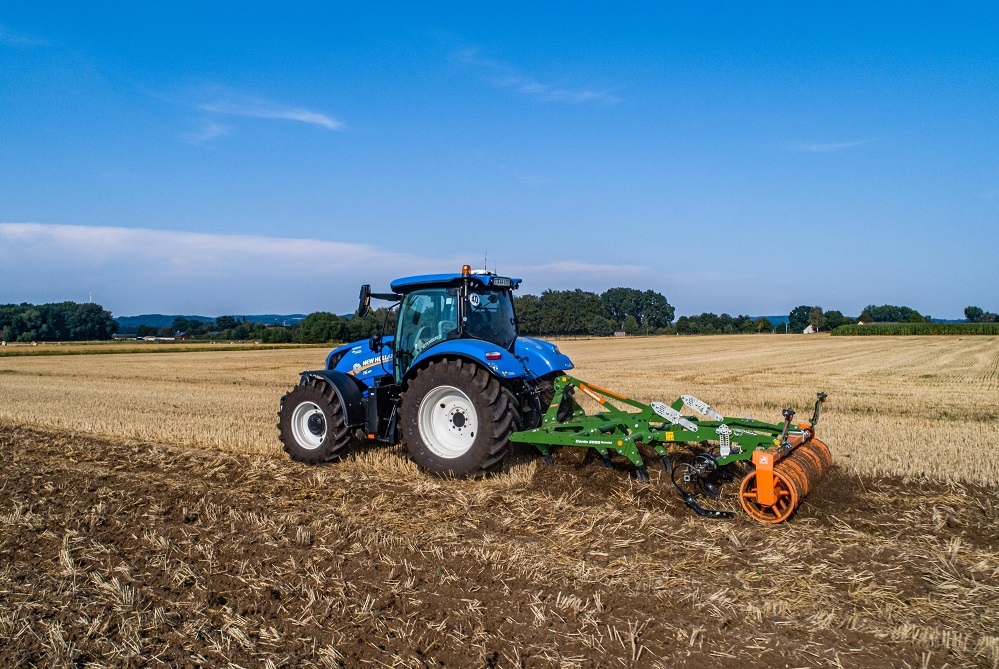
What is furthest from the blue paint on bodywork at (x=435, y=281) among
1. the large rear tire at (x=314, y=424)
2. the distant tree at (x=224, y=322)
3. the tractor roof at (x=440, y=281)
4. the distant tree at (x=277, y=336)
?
the distant tree at (x=224, y=322)

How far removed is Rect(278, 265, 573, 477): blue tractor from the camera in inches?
246

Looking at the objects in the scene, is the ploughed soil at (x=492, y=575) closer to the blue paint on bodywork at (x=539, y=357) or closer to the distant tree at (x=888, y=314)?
the blue paint on bodywork at (x=539, y=357)

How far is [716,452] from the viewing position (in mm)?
6332

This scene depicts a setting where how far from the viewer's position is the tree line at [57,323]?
53688 mm

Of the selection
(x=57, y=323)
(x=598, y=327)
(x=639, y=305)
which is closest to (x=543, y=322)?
(x=598, y=327)

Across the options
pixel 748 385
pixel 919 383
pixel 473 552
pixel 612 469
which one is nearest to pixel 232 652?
pixel 473 552

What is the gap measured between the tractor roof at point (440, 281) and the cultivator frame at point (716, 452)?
127 centimetres

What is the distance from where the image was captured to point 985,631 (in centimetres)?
347

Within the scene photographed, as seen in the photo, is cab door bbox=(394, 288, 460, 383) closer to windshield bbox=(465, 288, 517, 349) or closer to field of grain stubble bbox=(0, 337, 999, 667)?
windshield bbox=(465, 288, 517, 349)

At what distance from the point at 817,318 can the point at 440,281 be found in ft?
343

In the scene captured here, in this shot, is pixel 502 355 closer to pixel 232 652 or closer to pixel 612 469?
pixel 612 469

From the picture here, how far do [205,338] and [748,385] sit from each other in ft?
163

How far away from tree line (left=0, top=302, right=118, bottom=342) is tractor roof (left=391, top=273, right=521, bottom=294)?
56.4m

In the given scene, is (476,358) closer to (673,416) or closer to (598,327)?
(673,416)
